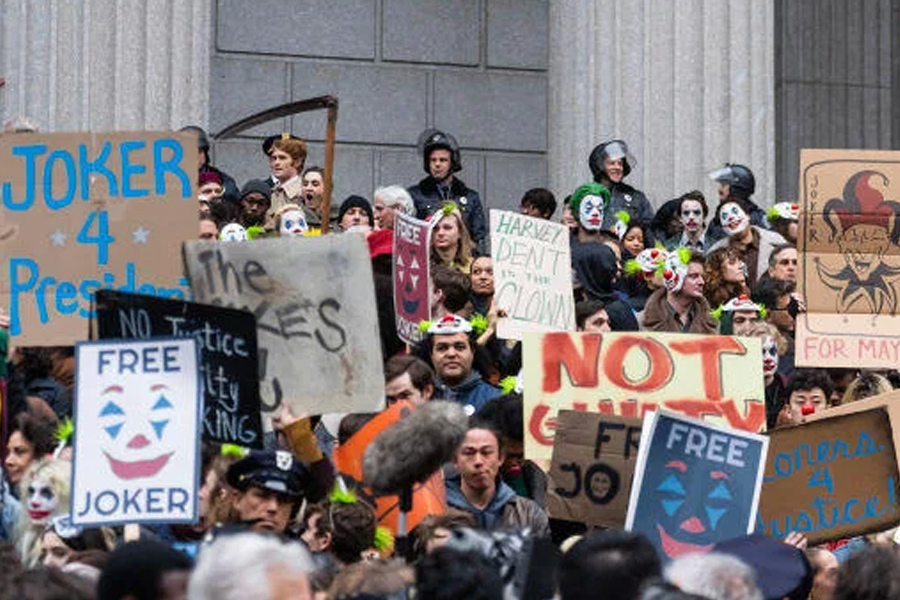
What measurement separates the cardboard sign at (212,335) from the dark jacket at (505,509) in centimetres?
166

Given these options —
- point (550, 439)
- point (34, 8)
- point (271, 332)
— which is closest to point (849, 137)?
point (34, 8)

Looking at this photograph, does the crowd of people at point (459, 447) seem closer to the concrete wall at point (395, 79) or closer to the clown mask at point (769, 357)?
the clown mask at point (769, 357)

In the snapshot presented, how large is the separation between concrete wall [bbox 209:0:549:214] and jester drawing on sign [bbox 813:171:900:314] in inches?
259

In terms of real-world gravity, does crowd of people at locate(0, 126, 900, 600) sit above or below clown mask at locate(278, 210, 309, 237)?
below

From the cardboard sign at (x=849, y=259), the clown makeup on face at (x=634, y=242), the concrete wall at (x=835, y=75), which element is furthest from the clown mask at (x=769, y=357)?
the concrete wall at (x=835, y=75)

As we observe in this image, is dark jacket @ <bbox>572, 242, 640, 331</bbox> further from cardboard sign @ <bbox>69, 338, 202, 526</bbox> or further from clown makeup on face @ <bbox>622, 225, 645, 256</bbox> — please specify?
cardboard sign @ <bbox>69, 338, 202, 526</bbox>

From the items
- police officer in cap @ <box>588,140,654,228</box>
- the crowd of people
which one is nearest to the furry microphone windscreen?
the crowd of people

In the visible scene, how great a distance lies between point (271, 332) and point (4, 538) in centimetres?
124

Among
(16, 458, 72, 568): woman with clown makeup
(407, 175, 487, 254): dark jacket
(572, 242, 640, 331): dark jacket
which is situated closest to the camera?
(16, 458, 72, 568): woman with clown makeup

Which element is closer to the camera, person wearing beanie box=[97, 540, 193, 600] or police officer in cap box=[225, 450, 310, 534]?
person wearing beanie box=[97, 540, 193, 600]

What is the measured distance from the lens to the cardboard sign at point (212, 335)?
39.1 feet

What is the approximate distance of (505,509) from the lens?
13484 millimetres

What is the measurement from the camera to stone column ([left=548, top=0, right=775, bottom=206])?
21938mm

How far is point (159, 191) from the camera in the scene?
44.6ft
